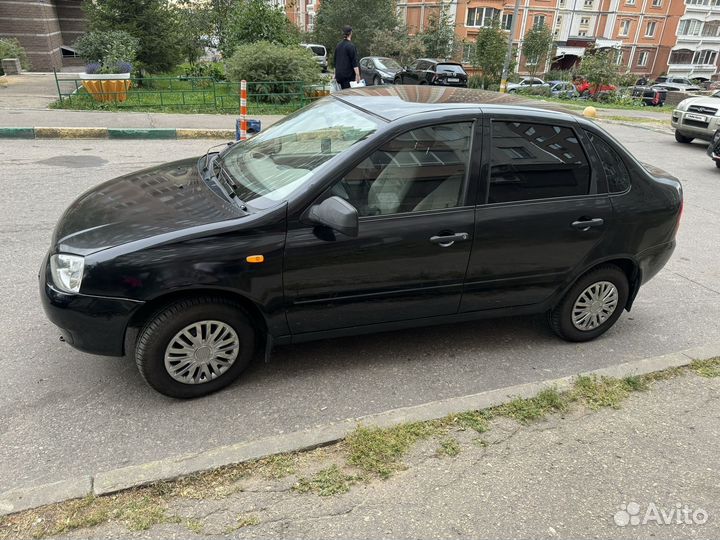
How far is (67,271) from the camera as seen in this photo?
117 inches

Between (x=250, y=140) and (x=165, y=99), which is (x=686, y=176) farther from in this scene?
(x=165, y=99)

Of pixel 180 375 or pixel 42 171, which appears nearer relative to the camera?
pixel 180 375

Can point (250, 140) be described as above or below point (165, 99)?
above

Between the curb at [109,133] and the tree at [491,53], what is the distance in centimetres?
2842

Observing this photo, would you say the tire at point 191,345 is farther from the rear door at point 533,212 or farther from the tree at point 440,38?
the tree at point 440,38

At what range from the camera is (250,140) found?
4.29 meters

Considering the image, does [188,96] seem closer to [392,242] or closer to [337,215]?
[392,242]

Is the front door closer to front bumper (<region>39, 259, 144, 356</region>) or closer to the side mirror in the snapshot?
the side mirror

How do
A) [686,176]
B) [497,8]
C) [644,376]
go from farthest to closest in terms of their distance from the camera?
[497,8], [686,176], [644,376]

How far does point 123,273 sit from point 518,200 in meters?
2.47

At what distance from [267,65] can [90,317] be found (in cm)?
1229

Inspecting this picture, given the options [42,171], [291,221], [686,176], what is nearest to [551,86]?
[686,176]

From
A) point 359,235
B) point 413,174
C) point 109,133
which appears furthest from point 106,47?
point 359,235

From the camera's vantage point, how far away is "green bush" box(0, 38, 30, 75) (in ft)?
62.0
